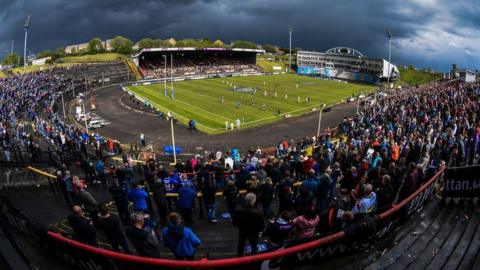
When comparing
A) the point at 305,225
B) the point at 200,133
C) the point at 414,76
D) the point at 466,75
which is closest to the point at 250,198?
the point at 305,225

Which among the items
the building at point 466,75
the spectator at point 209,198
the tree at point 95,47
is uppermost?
the tree at point 95,47

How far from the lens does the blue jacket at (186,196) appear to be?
10484 mm

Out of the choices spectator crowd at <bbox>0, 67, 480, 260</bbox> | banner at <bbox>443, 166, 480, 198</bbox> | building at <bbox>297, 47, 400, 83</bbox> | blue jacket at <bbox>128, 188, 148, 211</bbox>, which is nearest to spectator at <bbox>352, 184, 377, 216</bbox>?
spectator crowd at <bbox>0, 67, 480, 260</bbox>

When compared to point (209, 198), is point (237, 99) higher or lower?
higher

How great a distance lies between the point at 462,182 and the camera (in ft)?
34.1

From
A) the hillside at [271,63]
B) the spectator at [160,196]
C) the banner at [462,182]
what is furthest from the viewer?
the hillside at [271,63]

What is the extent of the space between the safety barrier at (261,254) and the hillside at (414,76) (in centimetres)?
9369

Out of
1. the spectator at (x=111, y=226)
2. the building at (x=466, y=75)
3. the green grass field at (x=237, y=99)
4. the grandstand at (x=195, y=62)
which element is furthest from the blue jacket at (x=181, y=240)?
the grandstand at (x=195, y=62)

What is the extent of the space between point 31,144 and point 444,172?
64.8 feet

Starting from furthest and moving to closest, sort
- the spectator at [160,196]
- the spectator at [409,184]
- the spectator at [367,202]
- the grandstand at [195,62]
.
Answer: the grandstand at [195,62], the spectator at [160,196], the spectator at [409,184], the spectator at [367,202]

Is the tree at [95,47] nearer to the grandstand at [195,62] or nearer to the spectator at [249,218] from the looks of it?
the grandstand at [195,62]

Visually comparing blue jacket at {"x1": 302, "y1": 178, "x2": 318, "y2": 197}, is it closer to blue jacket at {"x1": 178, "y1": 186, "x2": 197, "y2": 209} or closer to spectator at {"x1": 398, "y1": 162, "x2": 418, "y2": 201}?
spectator at {"x1": 398, "y1": 162, "x2": 418, "y2": 201}

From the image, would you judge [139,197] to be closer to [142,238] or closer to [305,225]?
[142,238]

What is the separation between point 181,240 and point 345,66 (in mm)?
103545
